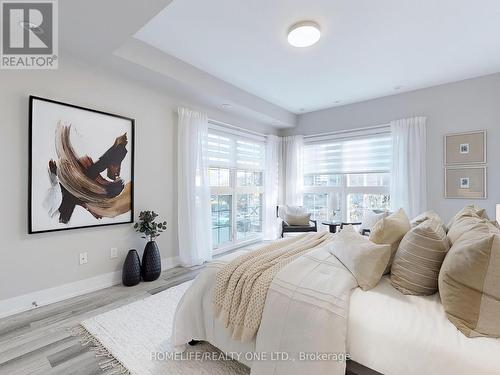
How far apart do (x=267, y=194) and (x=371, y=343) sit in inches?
154

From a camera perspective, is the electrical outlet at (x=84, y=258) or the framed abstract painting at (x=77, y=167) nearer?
the framed abstract painting at (x=77, y=167)

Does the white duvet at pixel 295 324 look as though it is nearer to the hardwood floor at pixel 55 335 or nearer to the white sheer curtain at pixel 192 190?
the hardwood floor at pixel 55 335

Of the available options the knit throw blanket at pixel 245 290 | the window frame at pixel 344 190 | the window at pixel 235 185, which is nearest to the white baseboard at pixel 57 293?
the window at pixel 235 185

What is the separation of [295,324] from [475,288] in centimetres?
78

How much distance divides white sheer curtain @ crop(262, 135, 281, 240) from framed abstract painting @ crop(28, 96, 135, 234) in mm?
2656

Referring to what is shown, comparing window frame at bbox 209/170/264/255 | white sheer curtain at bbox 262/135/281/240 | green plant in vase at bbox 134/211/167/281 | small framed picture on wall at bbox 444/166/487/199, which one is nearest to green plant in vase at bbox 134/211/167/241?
green plant in vase at bbox 134/211/167/281

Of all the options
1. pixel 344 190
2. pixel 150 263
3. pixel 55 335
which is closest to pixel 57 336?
pixel 55 335

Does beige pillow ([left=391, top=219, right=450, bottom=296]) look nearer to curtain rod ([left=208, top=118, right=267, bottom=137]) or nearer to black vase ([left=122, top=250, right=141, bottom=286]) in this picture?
black vase ([left=122, top=250, right=141, bottom=286])

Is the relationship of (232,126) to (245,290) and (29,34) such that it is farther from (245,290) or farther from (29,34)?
(245,290)

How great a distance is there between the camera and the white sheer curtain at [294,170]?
508 cm

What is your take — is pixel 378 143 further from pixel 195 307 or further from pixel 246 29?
pixel 195 307

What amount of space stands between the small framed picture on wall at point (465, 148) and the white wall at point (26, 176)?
3.97m

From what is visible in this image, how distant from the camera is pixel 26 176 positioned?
7.54 ft

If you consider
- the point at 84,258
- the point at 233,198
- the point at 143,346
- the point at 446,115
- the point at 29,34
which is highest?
the point at 29,34
